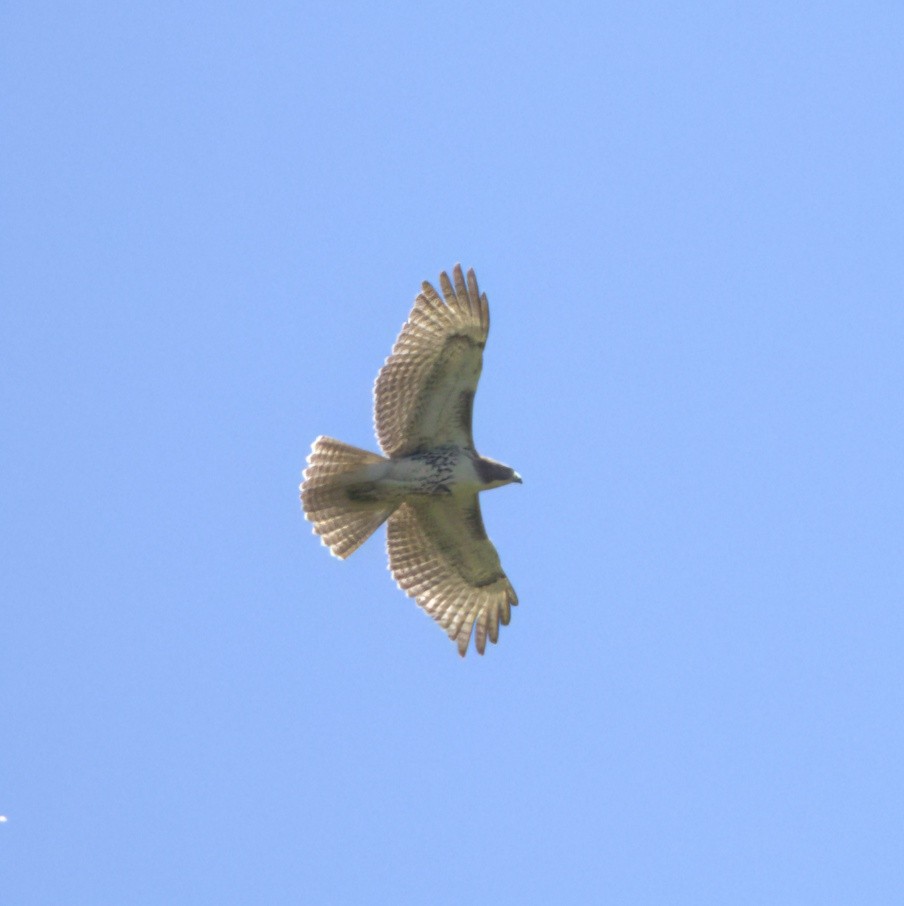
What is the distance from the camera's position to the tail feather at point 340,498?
21.1 meters

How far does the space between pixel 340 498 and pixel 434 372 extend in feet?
5.14

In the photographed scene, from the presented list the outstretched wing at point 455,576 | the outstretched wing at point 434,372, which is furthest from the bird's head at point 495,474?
the outstretched wing at point 455,576

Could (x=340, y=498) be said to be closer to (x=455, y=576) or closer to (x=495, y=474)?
(x=495, y=474)

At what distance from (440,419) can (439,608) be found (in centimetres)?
221

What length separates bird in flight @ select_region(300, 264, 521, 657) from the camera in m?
20.8

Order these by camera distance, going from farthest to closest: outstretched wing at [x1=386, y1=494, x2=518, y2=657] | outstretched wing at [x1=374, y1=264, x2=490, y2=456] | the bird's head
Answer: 1. outstretched wing at [x1=386, y1=494, x2=518, y2=657]
2. the bird's head
3. outstretched wing at [x1=374, y1=264, x2=490, y2=456]

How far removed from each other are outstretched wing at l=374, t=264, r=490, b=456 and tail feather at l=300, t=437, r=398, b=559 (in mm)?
390

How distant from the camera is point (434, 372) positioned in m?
20.9

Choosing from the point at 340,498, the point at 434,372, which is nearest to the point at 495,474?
the point at 434,372

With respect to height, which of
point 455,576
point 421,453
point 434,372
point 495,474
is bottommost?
point 455,576

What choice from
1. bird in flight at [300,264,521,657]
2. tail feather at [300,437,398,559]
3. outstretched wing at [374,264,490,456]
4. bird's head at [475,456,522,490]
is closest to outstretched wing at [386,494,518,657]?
bird in flight at [300,264,521,657]

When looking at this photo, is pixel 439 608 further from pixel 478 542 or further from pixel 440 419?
pixel 440 419

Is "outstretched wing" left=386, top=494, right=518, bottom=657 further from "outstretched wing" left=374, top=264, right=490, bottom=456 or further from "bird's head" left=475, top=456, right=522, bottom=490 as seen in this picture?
"outstretched wing" left=374, top=264, right=490, bottom=456

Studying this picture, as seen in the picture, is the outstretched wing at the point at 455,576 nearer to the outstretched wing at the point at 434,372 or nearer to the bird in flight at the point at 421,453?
the bird in flight at the point at 421,453
